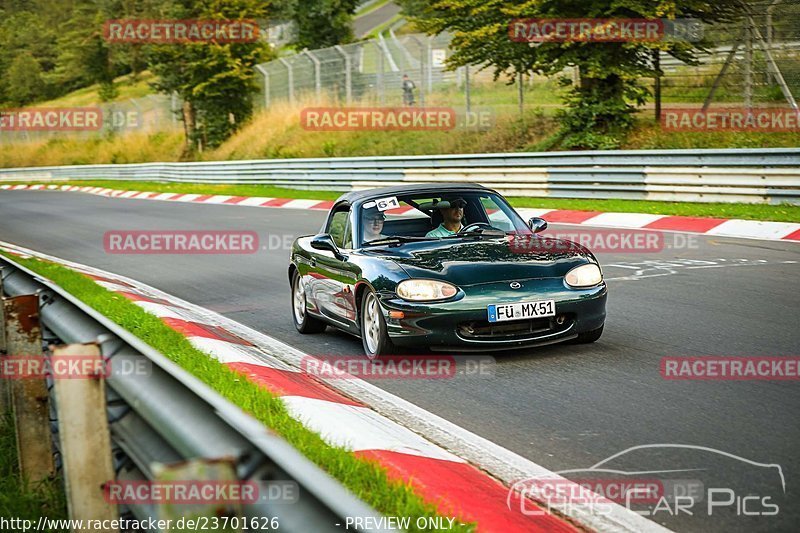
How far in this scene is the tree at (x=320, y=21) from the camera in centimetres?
5406

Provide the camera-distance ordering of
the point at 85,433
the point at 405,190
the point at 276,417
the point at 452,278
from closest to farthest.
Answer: the point at 85,433, the point at 276,417, the point at 452,278, the point at 405,190

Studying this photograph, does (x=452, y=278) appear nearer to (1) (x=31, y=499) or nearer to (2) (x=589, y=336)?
(2) (x=589, y=336)

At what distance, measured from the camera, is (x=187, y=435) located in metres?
2.72

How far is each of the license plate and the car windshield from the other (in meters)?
1.39

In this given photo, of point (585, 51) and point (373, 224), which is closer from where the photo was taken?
point (373, 224)

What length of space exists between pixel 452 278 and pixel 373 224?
57.7 inches

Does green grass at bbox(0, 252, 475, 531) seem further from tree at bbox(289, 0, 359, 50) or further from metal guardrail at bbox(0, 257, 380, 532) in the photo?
tree at bbox(289, 0, 359, 50)

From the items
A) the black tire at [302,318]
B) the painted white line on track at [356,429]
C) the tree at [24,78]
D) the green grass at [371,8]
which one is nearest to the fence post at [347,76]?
the black tire at [302,318]

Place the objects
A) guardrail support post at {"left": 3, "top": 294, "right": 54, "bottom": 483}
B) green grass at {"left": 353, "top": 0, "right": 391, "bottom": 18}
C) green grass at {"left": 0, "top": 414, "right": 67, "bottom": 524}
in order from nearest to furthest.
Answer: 1. green grass at {"left": 0, "top": 414, "right": 67, "bottom": 524}
2. guardrail support post at {"left": 3, "top": 294, "right": 54, "bottom": 483}
3. green grass at {"left": 353, "top": 0, "right": 391, "bottom": 18}

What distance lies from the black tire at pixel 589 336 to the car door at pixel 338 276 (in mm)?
1766

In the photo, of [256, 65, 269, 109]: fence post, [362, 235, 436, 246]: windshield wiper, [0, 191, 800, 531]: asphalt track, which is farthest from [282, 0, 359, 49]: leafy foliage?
[362, 235, 436, 246]: windshield wiper

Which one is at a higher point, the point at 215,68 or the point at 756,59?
the point at 215,68

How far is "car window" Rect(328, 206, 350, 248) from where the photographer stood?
9.01 metres

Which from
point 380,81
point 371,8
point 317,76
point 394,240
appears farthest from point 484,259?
point 371,8
